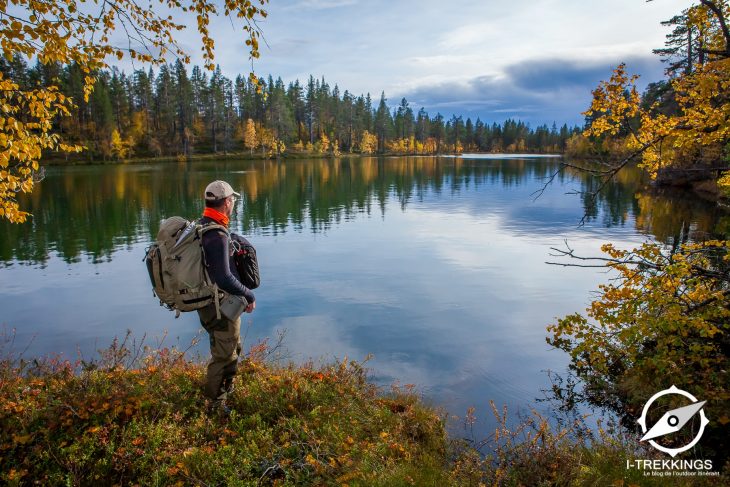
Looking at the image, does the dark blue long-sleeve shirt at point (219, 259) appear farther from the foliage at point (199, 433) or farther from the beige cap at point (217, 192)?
the foliage at point (199, 433)

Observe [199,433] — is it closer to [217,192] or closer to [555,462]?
[217,192]

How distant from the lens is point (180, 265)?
17.3 ft

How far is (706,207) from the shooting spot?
31.6 m

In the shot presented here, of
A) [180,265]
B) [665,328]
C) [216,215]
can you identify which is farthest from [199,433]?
[665,328]

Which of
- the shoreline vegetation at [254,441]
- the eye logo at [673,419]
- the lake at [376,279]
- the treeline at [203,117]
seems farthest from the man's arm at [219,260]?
the treeline at [203,117]

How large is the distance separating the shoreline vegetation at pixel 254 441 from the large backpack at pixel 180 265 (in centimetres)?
155

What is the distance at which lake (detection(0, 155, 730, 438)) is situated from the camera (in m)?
11.1

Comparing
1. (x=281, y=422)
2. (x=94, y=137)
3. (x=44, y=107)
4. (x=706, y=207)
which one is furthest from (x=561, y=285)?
(x=94, y=137)

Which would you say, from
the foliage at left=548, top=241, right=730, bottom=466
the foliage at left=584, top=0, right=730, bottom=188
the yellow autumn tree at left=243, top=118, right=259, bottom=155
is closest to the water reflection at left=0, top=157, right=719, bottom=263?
the foliage at left=548, top=241, right=730, bottom=466

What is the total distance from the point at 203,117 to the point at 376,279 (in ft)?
364

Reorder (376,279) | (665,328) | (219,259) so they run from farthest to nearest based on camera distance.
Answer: (376,279), (665,328), (219,259)

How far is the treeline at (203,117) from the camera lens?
87938 millimetres

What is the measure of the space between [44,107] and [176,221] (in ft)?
7.96

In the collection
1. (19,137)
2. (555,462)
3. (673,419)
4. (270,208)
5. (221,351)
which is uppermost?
(19,137)
